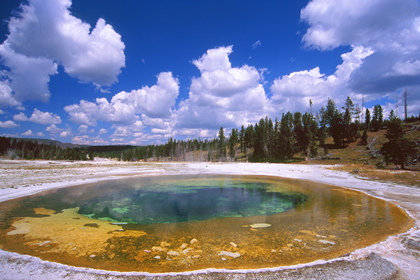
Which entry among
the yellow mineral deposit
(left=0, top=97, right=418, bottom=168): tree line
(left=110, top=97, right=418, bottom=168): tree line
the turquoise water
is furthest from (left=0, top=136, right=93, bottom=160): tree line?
the yellow mineral deposit

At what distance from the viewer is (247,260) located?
21.2 ft

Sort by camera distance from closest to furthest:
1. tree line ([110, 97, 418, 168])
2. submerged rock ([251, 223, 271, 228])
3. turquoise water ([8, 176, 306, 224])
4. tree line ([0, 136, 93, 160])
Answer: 1. submerged rock ([251, 223, 271, 228])
2. turquoise water ([8, 176, 306, 224])
3. tree line ([110, 97, 418, 168])
4. tree line ([0, 136, 93, 160])

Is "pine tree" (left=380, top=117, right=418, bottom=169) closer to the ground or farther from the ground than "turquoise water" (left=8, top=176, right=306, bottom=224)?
farther from the ground

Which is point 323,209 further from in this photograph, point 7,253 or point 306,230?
point 7,253

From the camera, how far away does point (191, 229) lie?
32.0ft

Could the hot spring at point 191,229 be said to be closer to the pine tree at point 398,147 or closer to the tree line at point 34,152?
the pine tree at point 398,147

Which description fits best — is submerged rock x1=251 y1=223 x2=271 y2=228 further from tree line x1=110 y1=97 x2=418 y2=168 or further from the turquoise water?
tree line x1=110 y1=97 x2=418 y2=168

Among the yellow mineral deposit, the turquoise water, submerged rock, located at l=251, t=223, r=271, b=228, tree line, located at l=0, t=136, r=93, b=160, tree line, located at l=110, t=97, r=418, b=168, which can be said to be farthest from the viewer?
tree line, located at l=0, t=136, r=93, b=160

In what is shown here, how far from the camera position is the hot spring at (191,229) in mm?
6676

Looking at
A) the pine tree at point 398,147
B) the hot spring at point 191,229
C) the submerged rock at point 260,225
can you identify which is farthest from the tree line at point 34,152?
the pine tree at point 398,147

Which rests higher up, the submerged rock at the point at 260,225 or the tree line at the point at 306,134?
the tree line at the point at 306,134

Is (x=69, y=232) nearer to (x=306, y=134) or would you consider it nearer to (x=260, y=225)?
(x=260, y=225)

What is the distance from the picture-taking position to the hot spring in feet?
21.9

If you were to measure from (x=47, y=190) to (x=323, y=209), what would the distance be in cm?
2321
